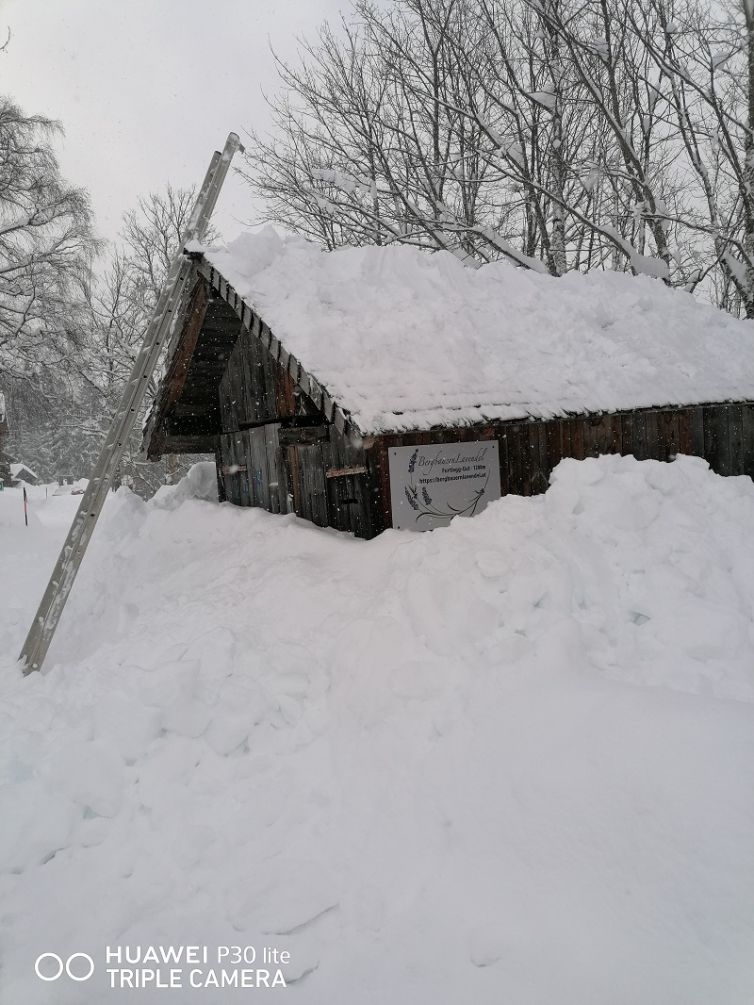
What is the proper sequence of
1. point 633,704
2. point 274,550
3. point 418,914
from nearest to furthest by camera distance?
point 418,914, point 633,704, point 274,550

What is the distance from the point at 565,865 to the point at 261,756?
2151 millimetres

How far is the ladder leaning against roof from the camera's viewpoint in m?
6.73

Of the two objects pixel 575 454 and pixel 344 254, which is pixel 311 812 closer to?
pixel 575 454

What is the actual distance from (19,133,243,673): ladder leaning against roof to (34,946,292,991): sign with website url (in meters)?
4.16

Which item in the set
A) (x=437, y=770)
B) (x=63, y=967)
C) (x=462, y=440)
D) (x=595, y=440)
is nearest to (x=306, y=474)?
(x=462, y=440)

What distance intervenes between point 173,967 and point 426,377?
18.5 feet

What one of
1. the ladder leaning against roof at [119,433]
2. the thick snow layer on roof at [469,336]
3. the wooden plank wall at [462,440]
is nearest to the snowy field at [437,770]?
the ladder leaning against roof at [119,433]

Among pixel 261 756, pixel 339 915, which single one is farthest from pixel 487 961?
pixel 261 756

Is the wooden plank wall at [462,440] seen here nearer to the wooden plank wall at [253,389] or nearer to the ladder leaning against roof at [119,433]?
the wooden plank wall at [253,389]

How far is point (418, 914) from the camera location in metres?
3.08

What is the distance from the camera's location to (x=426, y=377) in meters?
6.96

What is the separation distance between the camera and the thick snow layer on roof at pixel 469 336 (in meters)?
6.72

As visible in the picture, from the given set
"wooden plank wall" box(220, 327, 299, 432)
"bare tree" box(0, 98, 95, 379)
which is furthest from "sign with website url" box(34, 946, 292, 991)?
"bare tree" box(0, 98, 95, 379)

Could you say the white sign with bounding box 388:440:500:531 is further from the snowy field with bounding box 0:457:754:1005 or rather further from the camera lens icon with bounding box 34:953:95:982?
the camera lens icon with bounding box 34:953:95:982
